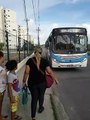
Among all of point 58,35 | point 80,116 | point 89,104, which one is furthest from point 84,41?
point 80,116

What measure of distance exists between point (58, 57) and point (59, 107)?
42.1 ft

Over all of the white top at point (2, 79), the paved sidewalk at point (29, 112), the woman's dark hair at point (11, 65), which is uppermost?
the woman's dark hair at point (11, 65)

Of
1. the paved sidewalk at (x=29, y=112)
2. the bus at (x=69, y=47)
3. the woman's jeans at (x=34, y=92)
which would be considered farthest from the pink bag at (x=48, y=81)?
the bus at (x=69, y=47)

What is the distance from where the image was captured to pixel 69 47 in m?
21.2

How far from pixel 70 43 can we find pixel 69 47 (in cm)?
30

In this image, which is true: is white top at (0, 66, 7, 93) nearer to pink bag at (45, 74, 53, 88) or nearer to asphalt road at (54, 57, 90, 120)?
pink bag at (45, 74, 53, 88)

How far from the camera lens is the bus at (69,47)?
21.0m

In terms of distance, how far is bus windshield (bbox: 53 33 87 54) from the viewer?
21.2 meters

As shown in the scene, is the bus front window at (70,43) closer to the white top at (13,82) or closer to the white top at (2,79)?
the white top at (13,82)

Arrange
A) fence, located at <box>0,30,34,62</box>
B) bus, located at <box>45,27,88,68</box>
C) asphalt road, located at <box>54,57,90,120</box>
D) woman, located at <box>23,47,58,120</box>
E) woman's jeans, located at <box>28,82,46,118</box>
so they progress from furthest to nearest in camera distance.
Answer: bus, located at <box>45,27,88,68</box> → fence, located at <box>0,30,34,62</box> → asphalt road, located at <box>54,57,90,120</box> → woman's jeans, located at <box>28,82,46,118</box> → woman, located at <box>23,47,58,120</box>

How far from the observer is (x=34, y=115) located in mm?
6926

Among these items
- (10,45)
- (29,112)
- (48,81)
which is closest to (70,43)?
(10,45)

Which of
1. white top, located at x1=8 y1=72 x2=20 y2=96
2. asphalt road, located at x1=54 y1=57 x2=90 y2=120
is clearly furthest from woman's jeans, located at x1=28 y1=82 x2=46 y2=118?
asphalt road, located at x1=54 y1=57 x2=90 y2=120

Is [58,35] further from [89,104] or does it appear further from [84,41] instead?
[89,104]
